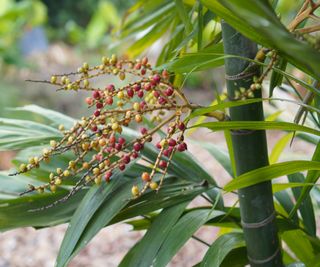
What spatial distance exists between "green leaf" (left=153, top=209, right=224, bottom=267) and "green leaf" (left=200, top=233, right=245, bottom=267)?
0.10 feet

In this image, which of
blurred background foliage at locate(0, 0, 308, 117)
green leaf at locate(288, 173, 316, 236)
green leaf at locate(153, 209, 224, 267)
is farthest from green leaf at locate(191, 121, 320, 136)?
blurred background foliage at locate(0, 0, 308, 117)

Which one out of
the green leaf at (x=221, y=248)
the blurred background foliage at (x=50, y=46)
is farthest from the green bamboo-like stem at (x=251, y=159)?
the blurred background foliage at (x=50, y=46)

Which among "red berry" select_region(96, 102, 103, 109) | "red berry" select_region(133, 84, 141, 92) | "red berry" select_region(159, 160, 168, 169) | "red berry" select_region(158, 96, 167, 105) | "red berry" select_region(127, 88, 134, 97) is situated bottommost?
"red berry" select_region(159, 160, 168, 169)

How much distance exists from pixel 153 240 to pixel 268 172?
170mm

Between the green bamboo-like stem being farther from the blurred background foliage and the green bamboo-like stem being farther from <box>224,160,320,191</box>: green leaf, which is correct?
the blurred background foliage

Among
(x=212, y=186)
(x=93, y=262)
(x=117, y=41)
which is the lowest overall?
(x=212, y=186)

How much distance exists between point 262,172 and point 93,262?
1516mm

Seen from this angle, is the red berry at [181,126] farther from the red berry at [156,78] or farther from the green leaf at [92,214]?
the green leaf at [92,214]

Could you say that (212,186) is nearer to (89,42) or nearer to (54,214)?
(54,214)

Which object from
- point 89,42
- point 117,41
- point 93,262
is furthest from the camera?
point 89,42

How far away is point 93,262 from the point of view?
195cm

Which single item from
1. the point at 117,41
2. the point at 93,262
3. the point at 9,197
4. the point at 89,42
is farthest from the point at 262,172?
the point at 89,42

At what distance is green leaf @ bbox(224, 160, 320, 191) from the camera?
527 mm

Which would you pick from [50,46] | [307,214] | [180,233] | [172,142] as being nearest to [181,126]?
[172,142]
